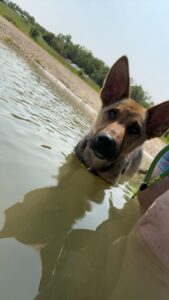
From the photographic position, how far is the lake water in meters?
2.88

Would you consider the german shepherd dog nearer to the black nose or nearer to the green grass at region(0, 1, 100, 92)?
the black nose

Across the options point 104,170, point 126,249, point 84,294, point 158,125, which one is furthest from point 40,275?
point 158,125

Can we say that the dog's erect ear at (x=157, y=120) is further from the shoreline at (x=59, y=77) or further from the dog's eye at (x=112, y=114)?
the shoreline at (x=59, y=77)

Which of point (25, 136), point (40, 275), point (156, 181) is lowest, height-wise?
point (25, 136)

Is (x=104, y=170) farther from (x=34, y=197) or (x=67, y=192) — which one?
(x=34, y=197)

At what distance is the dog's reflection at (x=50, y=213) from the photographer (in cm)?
327

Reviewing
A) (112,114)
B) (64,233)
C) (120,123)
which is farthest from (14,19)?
(64,233)

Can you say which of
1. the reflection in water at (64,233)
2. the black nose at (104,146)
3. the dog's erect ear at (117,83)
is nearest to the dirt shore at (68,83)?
the dog's erect ear at (117,83)

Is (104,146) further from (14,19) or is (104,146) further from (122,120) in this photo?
(14,19)

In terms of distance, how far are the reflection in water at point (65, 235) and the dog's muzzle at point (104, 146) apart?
67 centimetres

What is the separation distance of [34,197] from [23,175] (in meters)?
0.42

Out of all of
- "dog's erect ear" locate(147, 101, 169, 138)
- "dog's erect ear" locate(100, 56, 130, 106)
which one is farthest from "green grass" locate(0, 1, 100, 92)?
"dog's erect ear" locate(147, 101, 169, 138)

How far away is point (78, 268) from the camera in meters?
3.17

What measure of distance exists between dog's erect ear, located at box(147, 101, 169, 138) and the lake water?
1.18m
